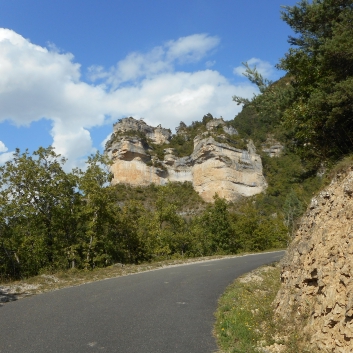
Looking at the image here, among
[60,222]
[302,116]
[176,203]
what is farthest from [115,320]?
[176,203]

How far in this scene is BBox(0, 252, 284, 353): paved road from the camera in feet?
19.4

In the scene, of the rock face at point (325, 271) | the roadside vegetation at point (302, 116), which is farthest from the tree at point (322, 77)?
the rock face at point (325, 271)

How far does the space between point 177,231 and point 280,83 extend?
24.8 metres

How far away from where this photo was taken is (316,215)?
23.0ft

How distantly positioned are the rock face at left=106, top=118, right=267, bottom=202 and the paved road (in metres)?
76.8

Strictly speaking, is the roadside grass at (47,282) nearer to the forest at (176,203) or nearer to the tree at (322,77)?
the forest at (176,203)

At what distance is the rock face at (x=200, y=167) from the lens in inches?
3526

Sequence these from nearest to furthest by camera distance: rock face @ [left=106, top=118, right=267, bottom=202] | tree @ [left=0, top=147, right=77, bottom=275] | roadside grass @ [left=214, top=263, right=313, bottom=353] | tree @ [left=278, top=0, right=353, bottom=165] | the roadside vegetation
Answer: roadside grass @ [left=214, top=263, right=313, bottom=353], the roadside vegetation, tree @ [left=278, top=0, right=353, bottom=165], tree @ [left=0, top=147, right=77, bottom=275], rock face @ [left=106, top=118, right=267, bottom=202]

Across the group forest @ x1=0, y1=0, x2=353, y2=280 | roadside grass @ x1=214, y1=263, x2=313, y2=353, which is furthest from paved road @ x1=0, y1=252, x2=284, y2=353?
forest @ x1=0, y1=0, x2=353, y2=280

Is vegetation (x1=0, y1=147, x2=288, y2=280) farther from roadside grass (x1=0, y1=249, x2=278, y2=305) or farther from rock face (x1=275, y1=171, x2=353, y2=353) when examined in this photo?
rock face (x1=275, y1=171, x2=353, y2=353)

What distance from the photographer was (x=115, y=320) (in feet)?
24.6

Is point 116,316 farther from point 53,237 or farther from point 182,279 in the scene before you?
point 53,237

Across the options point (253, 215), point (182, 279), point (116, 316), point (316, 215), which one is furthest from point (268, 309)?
point (253, 215)

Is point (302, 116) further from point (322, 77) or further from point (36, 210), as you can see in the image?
point (36, 210)
